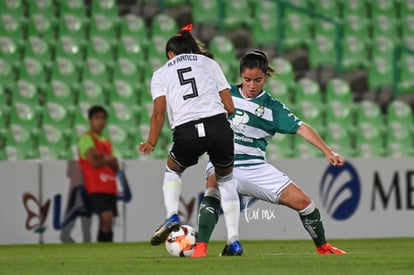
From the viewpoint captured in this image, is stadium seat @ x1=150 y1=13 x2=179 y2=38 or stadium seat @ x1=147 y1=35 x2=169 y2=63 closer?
stadium seat @ x1=147 y1=35 x2=169 y2=63

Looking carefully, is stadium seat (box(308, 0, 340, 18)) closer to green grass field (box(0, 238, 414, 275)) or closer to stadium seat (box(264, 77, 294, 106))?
stadium seat (box(264, 77, 294, 106))

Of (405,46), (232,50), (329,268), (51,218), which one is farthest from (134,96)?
(329,268)

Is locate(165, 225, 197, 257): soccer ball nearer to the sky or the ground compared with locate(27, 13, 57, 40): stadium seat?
nearer to the ground

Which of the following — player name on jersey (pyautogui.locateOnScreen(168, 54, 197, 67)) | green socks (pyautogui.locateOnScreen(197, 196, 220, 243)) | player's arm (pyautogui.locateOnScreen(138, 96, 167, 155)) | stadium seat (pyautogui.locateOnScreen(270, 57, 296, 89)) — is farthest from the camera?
stadium seat (pyautogui.locateOnScreen(270, 57, 296, 89))

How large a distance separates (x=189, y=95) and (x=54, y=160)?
5825mm

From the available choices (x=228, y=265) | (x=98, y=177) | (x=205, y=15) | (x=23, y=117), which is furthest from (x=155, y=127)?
(x=205, y=15)

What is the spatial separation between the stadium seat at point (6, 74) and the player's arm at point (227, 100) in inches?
303

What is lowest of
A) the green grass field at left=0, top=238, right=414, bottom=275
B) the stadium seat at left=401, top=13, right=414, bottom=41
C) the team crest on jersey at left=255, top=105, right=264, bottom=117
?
the green grass field at left=0, top=238, right=414, bottom=275

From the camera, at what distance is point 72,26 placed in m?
16.8

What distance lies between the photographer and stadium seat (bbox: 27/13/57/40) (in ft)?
54.6

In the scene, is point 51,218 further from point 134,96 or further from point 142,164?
point 134,96

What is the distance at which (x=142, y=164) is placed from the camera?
1405 cm

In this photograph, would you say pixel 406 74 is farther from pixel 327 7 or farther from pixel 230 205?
pixel 230 205

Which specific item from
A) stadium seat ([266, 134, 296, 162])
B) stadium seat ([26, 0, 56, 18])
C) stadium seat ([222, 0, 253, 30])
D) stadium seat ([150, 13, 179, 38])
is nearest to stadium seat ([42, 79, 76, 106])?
stadium seat ([26, 0, 56, 18])
